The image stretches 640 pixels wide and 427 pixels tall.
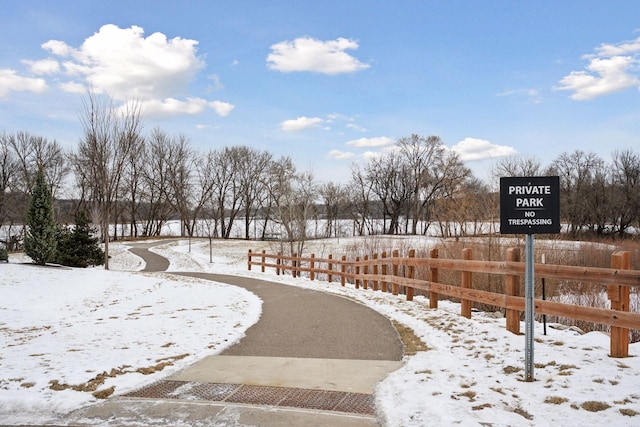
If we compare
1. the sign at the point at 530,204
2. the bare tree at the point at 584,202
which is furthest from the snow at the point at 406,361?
the bare tree at the point at 584,202

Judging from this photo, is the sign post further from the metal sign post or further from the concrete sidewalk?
the concrete sidewalk

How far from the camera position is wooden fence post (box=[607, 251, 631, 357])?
5477 millimetres

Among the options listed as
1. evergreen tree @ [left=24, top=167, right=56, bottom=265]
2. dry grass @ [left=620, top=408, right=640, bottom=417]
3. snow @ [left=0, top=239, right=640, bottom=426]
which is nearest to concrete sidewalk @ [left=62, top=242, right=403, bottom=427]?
snow @ [left=0, top=239, right=640, bottom=426]

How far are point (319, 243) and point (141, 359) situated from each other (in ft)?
157

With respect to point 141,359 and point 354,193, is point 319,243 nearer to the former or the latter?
point 354,193

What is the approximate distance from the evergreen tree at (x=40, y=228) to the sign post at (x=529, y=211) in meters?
20.9

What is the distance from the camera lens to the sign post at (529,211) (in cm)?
507

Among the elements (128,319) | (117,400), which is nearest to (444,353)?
(117,400)

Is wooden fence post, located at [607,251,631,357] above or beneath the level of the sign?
beneath

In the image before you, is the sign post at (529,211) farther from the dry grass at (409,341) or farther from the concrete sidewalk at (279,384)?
the dry grass at (409,341)

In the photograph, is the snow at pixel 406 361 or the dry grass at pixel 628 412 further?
the snow at pixel 406 361

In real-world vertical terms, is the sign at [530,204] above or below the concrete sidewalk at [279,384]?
above

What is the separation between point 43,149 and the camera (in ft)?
199

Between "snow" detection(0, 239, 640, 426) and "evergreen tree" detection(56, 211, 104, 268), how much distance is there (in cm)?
1521
